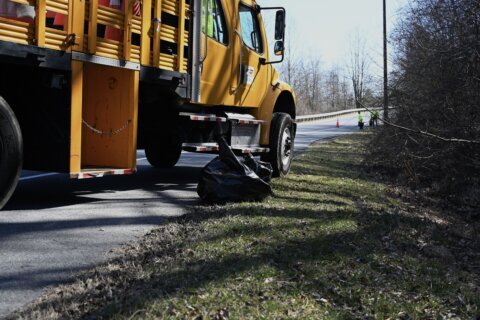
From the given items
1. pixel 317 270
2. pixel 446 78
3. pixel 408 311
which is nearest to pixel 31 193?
pixel 317 270

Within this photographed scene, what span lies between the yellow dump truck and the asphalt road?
498 millimetres

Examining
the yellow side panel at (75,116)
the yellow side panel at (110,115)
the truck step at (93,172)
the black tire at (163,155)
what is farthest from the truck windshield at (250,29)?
the yellow side panel at (75,116)

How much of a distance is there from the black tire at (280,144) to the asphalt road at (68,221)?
155cm

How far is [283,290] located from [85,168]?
11.5 ft

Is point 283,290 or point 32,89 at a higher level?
point 32,89

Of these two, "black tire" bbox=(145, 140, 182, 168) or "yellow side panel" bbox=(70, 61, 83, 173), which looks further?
"black tire" bbox=(145, 140, 182, 168)

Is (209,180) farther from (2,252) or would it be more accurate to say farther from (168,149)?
(168,149)

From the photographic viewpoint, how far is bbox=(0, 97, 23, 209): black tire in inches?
224

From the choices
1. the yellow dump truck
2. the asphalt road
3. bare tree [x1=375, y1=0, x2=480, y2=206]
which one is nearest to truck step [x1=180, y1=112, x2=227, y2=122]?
the yellow dump truck

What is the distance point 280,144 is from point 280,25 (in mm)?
2161

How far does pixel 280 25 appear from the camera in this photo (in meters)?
9.84

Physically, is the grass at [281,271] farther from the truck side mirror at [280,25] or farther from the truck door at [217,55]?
the truck side mirror at [280,25]

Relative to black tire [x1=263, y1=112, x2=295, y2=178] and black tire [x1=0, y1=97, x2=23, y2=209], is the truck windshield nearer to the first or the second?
black tire [x1=263, y1=112, x2=295, y2=178]

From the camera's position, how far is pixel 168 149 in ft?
36.3
